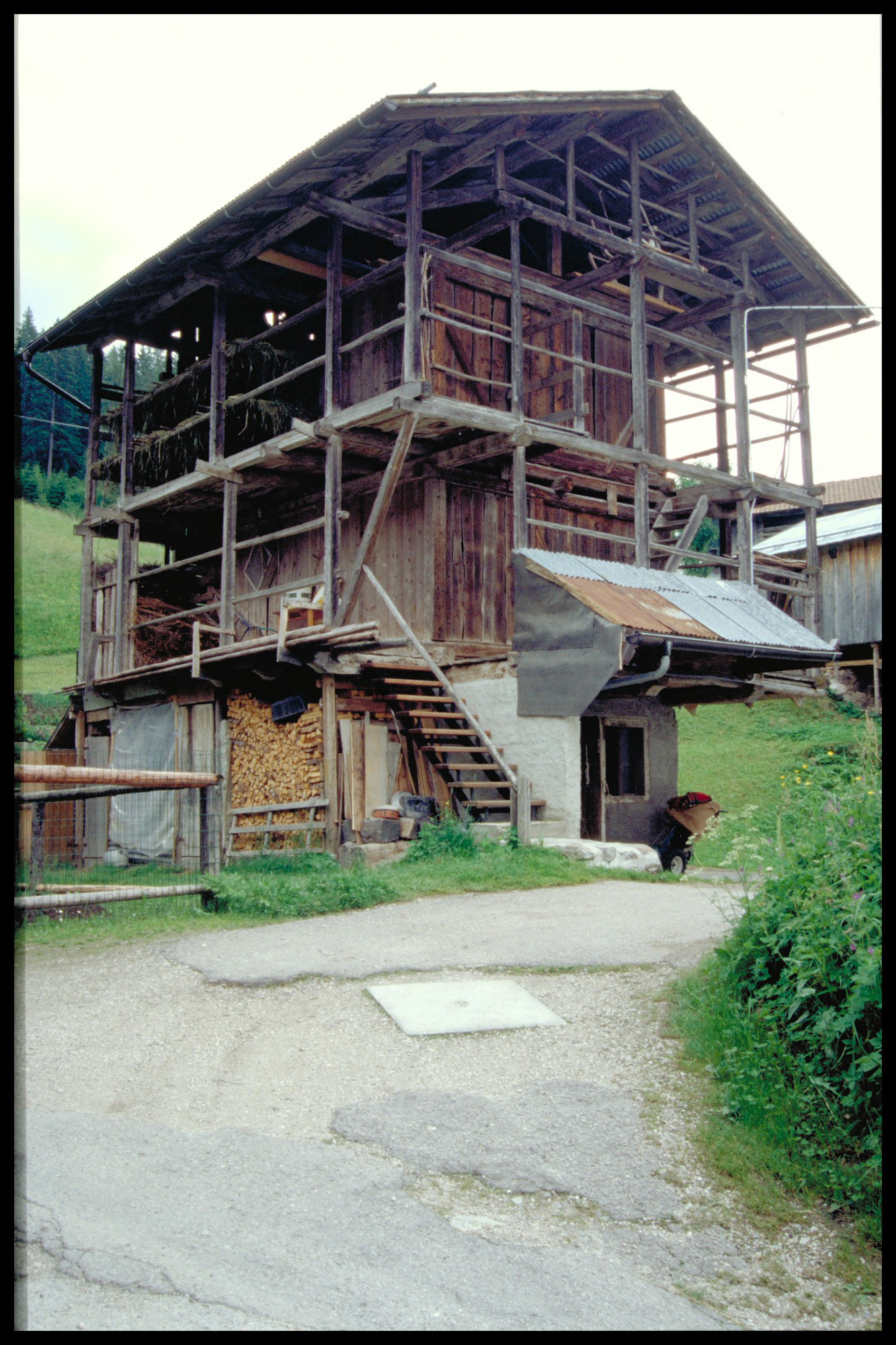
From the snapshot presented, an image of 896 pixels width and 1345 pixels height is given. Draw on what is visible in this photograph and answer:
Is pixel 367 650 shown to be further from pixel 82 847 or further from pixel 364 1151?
pixel 364 1151

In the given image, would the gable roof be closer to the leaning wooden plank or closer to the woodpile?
the woodpile

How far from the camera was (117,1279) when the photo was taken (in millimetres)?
3127

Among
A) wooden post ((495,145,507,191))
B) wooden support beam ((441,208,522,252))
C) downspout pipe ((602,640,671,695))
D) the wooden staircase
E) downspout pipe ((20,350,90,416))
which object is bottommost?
the wooden staircase

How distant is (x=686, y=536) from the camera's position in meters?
15.9

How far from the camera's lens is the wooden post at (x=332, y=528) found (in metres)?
12.9

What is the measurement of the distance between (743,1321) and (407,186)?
1236cm

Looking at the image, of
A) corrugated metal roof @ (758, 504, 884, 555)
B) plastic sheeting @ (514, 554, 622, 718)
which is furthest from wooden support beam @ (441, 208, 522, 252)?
corrugated metal roof @ (758, 504, 884, 555)

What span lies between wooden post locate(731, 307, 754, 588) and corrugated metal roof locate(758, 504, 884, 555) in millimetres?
9379

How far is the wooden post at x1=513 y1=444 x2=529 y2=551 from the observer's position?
13258 mm

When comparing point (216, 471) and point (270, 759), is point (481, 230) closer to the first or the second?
point (216, 471)

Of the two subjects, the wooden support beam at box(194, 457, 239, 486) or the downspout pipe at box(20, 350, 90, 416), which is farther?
the downspout pipe at box(20, 350, 90, 416)

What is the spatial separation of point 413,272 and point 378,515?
9.67ft
